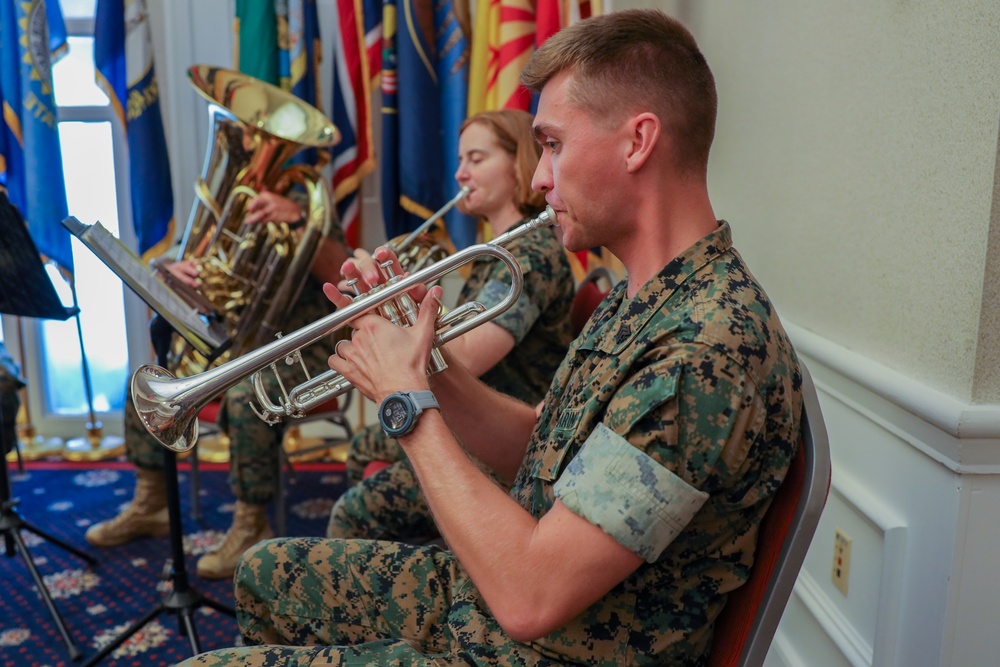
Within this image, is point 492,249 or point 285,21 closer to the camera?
point 492,249

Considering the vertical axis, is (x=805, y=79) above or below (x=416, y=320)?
above

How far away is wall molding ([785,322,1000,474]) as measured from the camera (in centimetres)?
112

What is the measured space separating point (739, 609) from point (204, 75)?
2184 mm

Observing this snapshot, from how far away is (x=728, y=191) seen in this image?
2.32m

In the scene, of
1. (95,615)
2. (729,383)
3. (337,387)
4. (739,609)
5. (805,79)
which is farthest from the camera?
(95,615)

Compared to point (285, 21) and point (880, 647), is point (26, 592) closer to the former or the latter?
point (285, 21)

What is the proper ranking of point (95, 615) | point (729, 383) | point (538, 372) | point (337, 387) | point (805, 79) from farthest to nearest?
point (95, 615), point (538, 372), point (805, 79), point (337, 387), point (729, 383)

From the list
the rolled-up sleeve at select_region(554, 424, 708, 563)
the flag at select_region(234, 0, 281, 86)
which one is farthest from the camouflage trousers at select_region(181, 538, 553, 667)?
the flag at select_region(234, 0, 281, 86)

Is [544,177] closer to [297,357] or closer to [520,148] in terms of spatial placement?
[297,357]

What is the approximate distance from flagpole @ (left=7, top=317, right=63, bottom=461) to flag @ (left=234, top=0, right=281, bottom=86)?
144cm

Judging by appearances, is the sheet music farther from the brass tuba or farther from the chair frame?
the chair frame

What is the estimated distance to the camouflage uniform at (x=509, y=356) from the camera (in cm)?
178

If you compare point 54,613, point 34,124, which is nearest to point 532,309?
Answer: point 54,613

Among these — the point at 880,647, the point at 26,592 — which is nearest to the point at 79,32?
the point at 26,592
